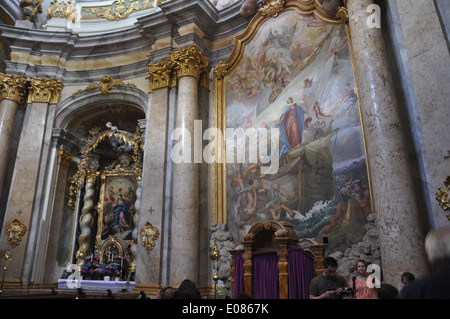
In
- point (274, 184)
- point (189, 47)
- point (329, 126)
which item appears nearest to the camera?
point (329, 126)

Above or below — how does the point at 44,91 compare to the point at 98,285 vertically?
above

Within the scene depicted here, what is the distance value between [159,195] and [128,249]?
276cm

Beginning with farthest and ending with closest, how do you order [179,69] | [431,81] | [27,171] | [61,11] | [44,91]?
[61,11], [44,91], [27,171], [179,69], [431,81]

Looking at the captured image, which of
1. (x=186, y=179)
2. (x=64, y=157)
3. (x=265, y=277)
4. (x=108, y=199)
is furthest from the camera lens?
(x=108, y=199)

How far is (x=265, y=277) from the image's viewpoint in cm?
586

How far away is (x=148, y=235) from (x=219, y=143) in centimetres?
253

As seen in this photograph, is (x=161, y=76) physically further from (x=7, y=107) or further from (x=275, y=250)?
(x=275, y=250)

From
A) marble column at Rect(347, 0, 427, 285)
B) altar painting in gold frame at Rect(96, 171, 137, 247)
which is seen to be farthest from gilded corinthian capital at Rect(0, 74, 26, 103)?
marble column at Rect(347, 0, 427, 285)

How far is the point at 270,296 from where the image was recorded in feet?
18.7

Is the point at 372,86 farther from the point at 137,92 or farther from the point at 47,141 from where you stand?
the point at 47,141

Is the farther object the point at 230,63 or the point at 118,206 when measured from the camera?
the point at 118,206

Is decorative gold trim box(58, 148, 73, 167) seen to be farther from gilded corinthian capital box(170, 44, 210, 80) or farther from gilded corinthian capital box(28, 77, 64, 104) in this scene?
gilded corinthian capital box(170, 44, 210, 80)
